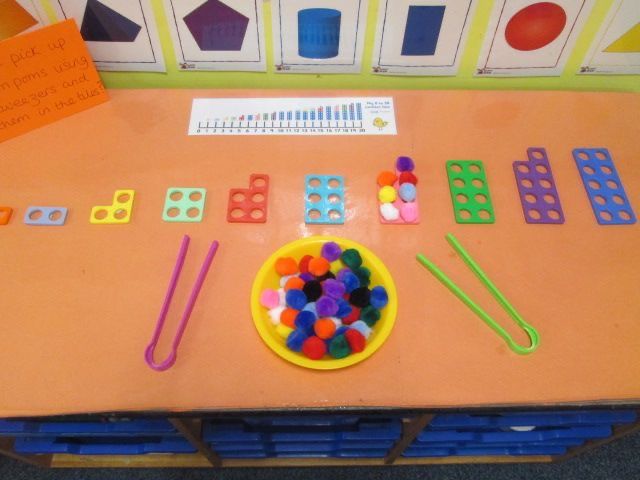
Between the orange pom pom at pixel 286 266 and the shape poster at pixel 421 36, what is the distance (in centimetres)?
42

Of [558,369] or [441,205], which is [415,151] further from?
[558,369]

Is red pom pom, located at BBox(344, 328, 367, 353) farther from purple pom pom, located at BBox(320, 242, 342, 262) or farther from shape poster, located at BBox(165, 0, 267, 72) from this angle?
shape poster, located at BBox(165, 0, 267, 72)

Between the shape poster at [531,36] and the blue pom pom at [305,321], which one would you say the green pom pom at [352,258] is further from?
the shape poster at [531,36]

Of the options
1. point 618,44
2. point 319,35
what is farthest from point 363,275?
point 618,44

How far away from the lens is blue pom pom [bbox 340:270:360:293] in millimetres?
678

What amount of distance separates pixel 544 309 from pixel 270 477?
2.48 ft

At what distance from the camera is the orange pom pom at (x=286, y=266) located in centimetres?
69

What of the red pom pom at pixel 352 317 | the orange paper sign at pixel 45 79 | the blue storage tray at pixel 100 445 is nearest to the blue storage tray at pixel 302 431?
the blue storage tray at pixel 100 445

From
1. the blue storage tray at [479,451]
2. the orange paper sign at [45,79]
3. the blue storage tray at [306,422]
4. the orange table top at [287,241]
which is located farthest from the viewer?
the blue storage tray at [479,451]

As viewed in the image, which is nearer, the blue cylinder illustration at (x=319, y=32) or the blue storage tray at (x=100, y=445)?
the blue cylinder illustration at (x=319, y=32)

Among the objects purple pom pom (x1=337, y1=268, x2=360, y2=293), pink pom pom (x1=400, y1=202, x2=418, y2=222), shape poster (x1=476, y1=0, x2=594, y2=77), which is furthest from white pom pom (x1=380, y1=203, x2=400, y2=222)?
shape poster (x1=476, y1=0, x2=594, y2=77)

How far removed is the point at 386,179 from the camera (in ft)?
2.54

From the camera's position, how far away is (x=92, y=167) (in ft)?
2.60

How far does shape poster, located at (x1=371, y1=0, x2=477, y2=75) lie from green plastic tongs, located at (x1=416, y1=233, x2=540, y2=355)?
0.35m
